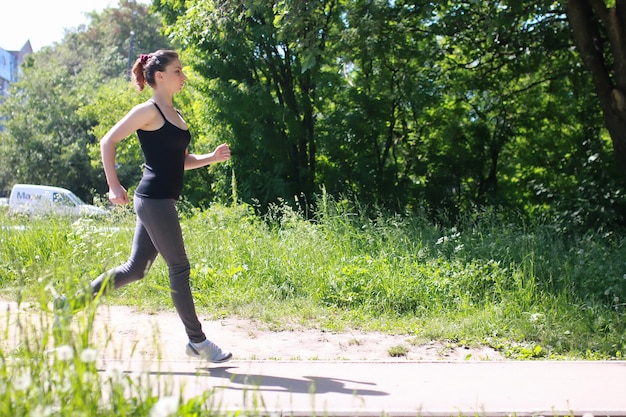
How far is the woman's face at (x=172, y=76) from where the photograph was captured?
4797 millimetres

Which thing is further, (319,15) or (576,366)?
(319,15)

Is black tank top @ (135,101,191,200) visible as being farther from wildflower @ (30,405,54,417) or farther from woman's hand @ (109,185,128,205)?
wildflower @ (30,405,54,417)

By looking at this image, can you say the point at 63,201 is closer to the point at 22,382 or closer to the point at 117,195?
the point at 117,195

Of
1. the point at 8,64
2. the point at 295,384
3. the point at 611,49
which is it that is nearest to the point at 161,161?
the point at 295,384

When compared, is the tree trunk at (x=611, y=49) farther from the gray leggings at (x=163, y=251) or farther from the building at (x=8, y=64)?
the building at (x=8, y=64)

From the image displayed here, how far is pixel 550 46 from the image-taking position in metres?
14.5

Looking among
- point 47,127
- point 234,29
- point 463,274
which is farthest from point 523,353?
point 47,127

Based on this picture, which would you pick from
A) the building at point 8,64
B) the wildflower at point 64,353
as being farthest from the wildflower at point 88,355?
the building at point 8,64

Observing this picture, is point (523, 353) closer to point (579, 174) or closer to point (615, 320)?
point (615, 320)

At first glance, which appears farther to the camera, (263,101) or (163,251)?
(263,101)

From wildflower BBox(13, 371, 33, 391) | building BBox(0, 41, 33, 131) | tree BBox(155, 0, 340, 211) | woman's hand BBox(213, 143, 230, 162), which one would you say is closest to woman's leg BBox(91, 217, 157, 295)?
woman's hand BBox(213, 143, 230, 162)

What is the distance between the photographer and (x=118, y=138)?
4602 mm

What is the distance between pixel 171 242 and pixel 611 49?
9.87 metres

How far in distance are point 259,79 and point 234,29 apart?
2064mm
